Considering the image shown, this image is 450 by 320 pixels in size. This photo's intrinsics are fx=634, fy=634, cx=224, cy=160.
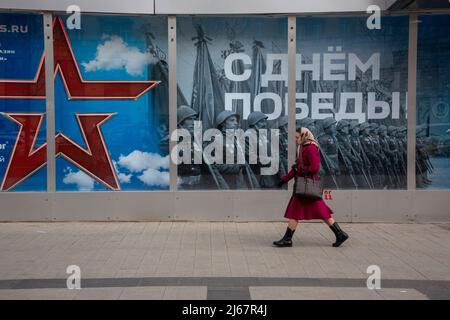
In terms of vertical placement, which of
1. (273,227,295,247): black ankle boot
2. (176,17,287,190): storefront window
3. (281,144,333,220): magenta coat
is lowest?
(273,227,295,247): black ankle boot

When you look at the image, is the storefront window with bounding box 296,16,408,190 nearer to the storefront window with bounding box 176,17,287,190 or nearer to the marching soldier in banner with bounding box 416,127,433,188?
the marching soldier in banner with bounding box 416,127,433,188

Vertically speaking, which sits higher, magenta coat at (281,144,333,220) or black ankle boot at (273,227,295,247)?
magenta coat at (281,144,333,220)

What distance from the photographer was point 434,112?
10711 millimetres

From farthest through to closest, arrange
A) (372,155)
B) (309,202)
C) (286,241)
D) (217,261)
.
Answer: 1. (372,155)
2. (286,241)
3. (309,202)
4. (217,261)

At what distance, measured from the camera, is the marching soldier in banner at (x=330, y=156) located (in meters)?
10.8

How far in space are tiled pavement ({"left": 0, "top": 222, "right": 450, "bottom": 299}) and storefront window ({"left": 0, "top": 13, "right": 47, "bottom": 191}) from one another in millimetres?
903

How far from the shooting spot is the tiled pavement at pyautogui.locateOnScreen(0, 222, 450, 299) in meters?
6.44

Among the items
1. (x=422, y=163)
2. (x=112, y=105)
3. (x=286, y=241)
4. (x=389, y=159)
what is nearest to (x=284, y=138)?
(x=389, y=159)

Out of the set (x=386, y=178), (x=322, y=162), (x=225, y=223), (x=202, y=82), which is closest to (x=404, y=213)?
(x=386, y=178)

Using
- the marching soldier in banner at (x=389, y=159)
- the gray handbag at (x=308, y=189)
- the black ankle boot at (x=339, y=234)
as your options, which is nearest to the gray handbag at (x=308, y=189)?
the gray handbag at (x=308, y=189)

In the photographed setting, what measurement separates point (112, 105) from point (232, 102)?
6.61ft

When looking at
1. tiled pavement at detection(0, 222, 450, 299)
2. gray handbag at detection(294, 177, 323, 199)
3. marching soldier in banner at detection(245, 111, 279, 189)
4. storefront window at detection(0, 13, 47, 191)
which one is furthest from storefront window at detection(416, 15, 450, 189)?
storefront window at detection(0, 13, 47, 191)

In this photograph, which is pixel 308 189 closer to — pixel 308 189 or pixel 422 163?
pixel 308 189

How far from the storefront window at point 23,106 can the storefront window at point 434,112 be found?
20.6 feet
